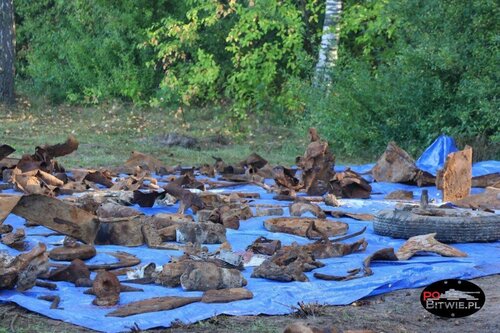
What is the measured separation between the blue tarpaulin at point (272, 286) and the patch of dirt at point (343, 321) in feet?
0.21

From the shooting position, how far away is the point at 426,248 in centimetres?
704

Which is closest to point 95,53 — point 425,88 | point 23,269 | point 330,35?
point 330,35

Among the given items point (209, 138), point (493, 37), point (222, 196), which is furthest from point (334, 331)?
point (209, 138)

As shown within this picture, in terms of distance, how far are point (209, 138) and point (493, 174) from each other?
6.90 meters

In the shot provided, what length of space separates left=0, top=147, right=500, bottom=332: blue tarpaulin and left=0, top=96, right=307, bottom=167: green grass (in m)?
6.18

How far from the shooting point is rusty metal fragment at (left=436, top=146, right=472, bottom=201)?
9.73m

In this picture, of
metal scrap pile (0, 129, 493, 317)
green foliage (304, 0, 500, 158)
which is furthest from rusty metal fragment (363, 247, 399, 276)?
green foliage (304, 0, 500, 158)

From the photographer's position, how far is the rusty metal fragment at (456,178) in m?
9.73

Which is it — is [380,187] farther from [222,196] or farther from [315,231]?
[315,231]

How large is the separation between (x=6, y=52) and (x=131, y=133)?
394 centimetres

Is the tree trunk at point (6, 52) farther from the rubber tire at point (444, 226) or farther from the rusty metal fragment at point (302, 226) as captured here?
the rubber tire at point (444, 226)

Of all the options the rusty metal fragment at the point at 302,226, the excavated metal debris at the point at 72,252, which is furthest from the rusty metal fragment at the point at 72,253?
the rusty metal fragment at the point at 302,226

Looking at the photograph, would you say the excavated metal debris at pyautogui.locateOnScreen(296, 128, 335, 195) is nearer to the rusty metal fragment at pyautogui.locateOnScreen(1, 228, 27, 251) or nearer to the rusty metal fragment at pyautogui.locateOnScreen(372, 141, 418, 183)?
the rusty metal fragment at pyautogui.locateOnScreen(372, 141, 418, 183)

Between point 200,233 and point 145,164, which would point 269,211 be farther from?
point 145,164
